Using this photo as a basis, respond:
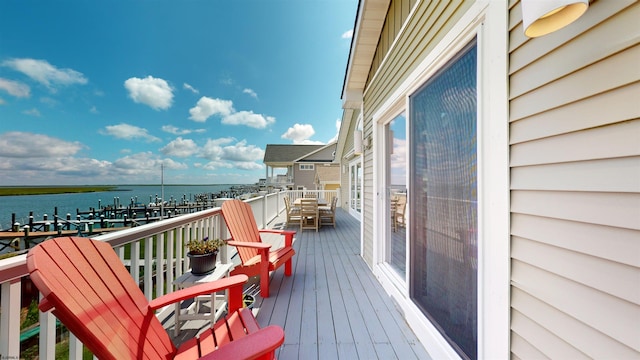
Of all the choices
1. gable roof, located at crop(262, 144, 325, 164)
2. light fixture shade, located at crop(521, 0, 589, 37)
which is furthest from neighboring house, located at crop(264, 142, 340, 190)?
light fixture shade, located at crop(521, 0, 589, 37)

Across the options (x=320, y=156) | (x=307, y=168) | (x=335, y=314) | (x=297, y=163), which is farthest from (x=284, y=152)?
(x=335, y=314)

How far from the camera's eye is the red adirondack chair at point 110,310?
0.96 meters

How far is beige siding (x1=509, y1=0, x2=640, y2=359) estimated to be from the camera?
0.77 m

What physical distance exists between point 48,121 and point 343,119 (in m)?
22.7

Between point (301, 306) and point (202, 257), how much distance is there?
115 centimetres

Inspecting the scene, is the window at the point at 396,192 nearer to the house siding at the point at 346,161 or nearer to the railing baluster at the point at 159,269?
the railing baluster at the point at 159,269

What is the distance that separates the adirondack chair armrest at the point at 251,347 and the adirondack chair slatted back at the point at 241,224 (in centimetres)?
195

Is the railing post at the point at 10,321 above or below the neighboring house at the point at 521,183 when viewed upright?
below

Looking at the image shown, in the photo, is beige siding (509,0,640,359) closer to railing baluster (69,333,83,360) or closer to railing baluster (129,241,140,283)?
railing baluster (69,333,83,360)

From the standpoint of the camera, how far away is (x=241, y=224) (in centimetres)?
321

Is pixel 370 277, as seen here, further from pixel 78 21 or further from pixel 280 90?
pixel 78 21

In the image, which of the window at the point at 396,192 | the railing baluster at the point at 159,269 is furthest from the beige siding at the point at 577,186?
the railing baluster at the point at 159,269

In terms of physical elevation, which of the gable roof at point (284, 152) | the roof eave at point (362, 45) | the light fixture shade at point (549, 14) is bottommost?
the light fixture shade at point (549, 14)

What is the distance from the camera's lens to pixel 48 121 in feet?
58.9
